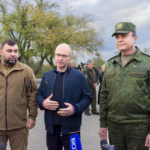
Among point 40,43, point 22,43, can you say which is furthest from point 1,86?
point 22,43

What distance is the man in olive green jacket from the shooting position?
9.87 feet

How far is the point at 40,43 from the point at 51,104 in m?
29.6

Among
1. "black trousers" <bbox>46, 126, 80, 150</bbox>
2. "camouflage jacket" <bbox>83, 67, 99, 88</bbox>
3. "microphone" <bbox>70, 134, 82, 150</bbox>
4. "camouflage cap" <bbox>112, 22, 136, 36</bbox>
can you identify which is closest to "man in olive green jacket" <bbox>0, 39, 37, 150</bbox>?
"black trousers" <bbox>46, 126, 80, 150</bbox>

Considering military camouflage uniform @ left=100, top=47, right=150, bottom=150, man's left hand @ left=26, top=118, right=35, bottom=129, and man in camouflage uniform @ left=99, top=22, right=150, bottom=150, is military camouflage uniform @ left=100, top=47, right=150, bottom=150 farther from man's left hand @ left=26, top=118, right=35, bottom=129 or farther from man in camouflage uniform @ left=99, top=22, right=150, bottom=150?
man's left hand @ left=26, top=118, right=35, bottom=129

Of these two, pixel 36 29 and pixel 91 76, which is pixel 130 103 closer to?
pixel 91 76

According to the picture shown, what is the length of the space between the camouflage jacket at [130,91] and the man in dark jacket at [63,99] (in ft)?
1.40

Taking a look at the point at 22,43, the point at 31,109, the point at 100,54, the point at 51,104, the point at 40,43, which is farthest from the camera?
the point at 100,54

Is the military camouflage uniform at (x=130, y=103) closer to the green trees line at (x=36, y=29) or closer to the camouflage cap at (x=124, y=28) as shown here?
the camouflage cap at (x=124, y=28)

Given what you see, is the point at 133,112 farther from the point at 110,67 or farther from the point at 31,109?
the point at 31,109

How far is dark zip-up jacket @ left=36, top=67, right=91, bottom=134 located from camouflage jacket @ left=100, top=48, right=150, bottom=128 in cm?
38

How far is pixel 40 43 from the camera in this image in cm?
3172

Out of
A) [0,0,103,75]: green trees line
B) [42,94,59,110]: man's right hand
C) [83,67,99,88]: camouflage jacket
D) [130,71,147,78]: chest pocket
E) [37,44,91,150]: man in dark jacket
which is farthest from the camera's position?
[0,0,103,75]: green trees line

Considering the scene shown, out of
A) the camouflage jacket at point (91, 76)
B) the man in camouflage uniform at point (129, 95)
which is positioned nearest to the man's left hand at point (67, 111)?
the man in camouflage uniform at point (129, 95)

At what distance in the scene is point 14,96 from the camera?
302 cm
